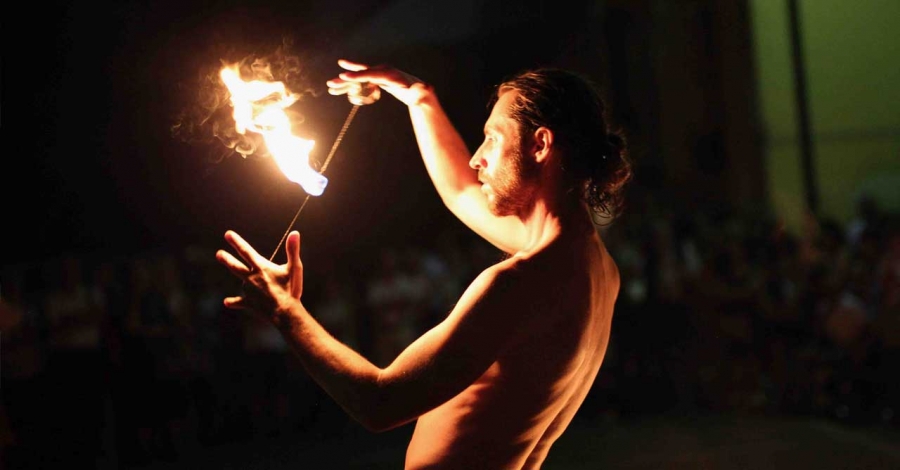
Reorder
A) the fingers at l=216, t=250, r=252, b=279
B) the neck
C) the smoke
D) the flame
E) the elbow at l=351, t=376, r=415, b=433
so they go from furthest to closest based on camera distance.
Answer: the smoke → the flame → the neck → the fingers at l=216, t=250, r=252, b=279 → the elbow at l=351, t=376, r=415, b=433

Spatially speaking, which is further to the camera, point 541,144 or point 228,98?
point 228,98

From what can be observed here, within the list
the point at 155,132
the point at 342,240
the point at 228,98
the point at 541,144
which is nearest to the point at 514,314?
the point at 541,144

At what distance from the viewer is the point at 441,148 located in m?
2.89

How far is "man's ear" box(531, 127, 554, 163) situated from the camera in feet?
7.97

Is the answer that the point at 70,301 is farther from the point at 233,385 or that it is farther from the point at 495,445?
the point at 495,445

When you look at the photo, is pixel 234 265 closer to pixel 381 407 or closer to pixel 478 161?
pixel 381 407

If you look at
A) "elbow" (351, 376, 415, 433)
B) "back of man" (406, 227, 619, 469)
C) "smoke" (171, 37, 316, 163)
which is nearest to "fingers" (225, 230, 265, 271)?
"elbow" (351, 376, 415, 433)

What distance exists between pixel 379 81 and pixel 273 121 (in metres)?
0.30

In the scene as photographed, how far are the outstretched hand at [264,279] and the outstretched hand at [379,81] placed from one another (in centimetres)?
65

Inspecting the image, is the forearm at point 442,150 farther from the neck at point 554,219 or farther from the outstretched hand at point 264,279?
the outstretched hand at point 264,279

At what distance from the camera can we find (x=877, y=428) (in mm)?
6926

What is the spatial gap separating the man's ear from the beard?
0.07ft

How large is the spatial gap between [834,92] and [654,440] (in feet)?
19.7

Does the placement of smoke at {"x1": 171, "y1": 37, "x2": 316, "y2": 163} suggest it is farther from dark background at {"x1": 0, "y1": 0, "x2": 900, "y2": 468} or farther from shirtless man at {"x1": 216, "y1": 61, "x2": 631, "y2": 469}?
dark background at {"x1": 0, "y1": 0, "x2": 900, "y2": 468}
